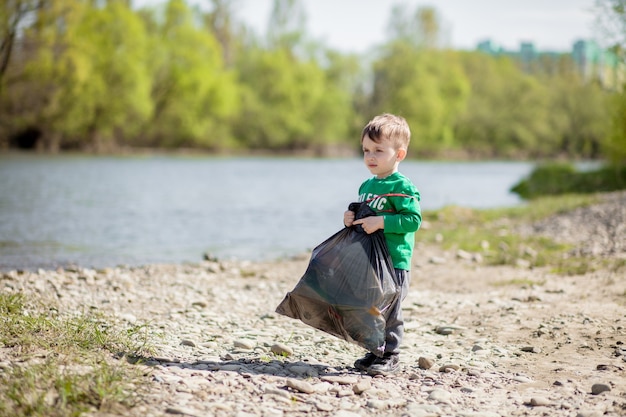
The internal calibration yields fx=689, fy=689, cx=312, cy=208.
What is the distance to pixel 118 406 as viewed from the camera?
13.7 feet

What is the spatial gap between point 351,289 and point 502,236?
1014 cm

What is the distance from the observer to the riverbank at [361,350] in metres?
4.73

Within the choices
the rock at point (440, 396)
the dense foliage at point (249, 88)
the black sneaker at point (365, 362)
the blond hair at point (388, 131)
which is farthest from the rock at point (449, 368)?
the dense foliage at point (249, 88)

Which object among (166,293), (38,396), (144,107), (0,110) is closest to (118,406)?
(38,396)

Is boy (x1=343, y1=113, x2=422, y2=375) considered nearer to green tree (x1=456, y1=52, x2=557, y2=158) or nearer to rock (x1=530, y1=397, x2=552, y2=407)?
rock (x1=530, y1=397, x2=552, y2=407)

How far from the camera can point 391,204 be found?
537 centimetres

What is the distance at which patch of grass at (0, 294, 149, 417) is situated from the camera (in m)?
4.08

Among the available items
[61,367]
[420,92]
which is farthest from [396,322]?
[420,92]

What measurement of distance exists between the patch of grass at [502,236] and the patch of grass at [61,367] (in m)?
7.39

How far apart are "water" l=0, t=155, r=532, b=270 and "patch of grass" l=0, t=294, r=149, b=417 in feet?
22.3

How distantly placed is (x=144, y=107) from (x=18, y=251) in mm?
46220

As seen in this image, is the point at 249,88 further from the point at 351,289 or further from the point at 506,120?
the point at 351,289

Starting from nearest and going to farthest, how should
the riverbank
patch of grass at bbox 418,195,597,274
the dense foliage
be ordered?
the riverbank < patch of grass at bbox 418,195,597,274 < the dense foliage

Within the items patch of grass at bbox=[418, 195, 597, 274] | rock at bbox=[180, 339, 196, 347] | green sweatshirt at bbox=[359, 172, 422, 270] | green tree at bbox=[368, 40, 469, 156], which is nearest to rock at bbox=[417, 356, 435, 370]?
green sweatshirt at bbox=[359, 172, 422, 270]
